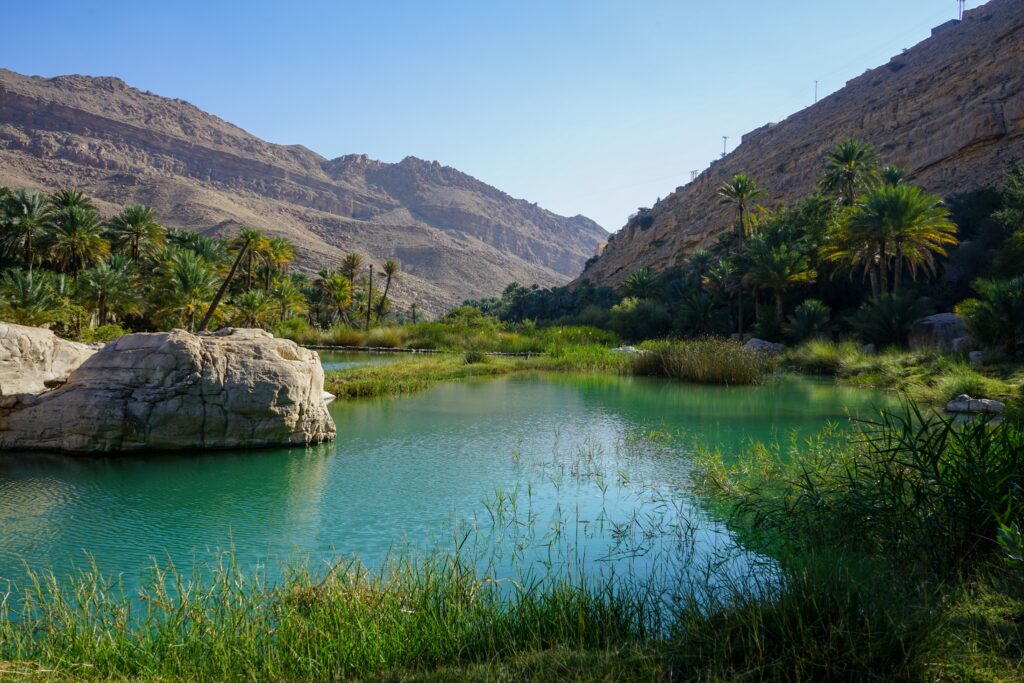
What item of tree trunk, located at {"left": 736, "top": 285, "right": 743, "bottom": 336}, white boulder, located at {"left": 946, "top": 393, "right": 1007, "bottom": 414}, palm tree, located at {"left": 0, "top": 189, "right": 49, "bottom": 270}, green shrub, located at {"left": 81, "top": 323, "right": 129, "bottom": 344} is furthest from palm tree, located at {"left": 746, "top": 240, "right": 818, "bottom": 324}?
palm tree, located at {"left": 0, "top": 189, "right": 49, "bottom": 270}

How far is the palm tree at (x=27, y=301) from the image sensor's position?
21984mm

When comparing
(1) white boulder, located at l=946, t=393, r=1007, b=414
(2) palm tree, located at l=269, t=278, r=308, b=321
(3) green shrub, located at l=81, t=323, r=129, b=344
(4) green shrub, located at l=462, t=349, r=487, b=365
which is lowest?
(1) white boulder, located at l=946, t=393, r=1007, b=414

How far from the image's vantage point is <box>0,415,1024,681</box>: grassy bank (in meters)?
2.90

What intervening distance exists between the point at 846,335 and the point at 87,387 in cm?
2921

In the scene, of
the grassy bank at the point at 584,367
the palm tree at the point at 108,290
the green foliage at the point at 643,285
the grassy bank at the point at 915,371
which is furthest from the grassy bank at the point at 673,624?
the green foliage at the point at 643,285

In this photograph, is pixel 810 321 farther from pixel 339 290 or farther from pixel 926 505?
pixel 339 290

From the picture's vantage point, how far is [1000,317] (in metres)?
18.8

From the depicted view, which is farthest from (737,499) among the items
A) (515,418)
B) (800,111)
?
(800,111)

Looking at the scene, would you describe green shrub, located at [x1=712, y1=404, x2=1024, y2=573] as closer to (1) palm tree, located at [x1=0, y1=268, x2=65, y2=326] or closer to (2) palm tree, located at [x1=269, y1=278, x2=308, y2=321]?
(1) palm tree, located at [x1=0, y1=268, x2=65, y2=326]

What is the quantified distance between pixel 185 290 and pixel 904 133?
164 feet

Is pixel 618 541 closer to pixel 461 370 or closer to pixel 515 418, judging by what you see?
pixel 515 418

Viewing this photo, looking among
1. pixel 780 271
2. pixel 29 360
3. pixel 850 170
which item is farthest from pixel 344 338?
pixel 850 170

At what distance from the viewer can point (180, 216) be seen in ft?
294

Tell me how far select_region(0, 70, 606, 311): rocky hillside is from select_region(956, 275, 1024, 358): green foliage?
7496 centimetres
